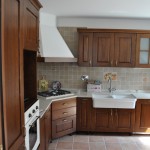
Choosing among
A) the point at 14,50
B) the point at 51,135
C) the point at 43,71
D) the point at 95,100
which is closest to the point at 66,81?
the point at 43,71

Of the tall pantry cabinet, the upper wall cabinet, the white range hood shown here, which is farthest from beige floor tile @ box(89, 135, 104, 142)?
the upper wall cabinet

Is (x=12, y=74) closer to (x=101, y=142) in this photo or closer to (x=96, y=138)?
(x=101, y=142)

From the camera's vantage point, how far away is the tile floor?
3.25 meters

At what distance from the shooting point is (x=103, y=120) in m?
3.70

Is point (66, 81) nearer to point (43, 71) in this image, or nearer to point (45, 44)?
point (43, 71)

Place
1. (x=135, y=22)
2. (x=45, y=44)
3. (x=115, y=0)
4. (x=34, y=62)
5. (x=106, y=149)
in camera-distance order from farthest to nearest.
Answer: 1. (x=135, y=22)
2. (x=45, y=44)
3. (x=106, y=149)
4. (x=115, y=0)
5. (x=34, y=62)

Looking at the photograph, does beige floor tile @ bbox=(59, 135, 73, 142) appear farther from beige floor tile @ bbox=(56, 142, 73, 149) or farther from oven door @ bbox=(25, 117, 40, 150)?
oven door @ bbox=(25, 117, 40, 150)

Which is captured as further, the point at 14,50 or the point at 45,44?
the point at 45,44

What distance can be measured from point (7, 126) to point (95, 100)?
8.06ft

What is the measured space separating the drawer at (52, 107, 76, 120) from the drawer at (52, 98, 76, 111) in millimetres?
66

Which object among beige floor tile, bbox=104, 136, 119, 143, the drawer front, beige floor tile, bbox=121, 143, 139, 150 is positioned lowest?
beige floor tile, bbox=121, 143, 139, 150

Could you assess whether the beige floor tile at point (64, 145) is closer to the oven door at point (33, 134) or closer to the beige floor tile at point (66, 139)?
the beige floor tile at point (66, 139)

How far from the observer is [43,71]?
13.4ft

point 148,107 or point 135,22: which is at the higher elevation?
point 135,22
